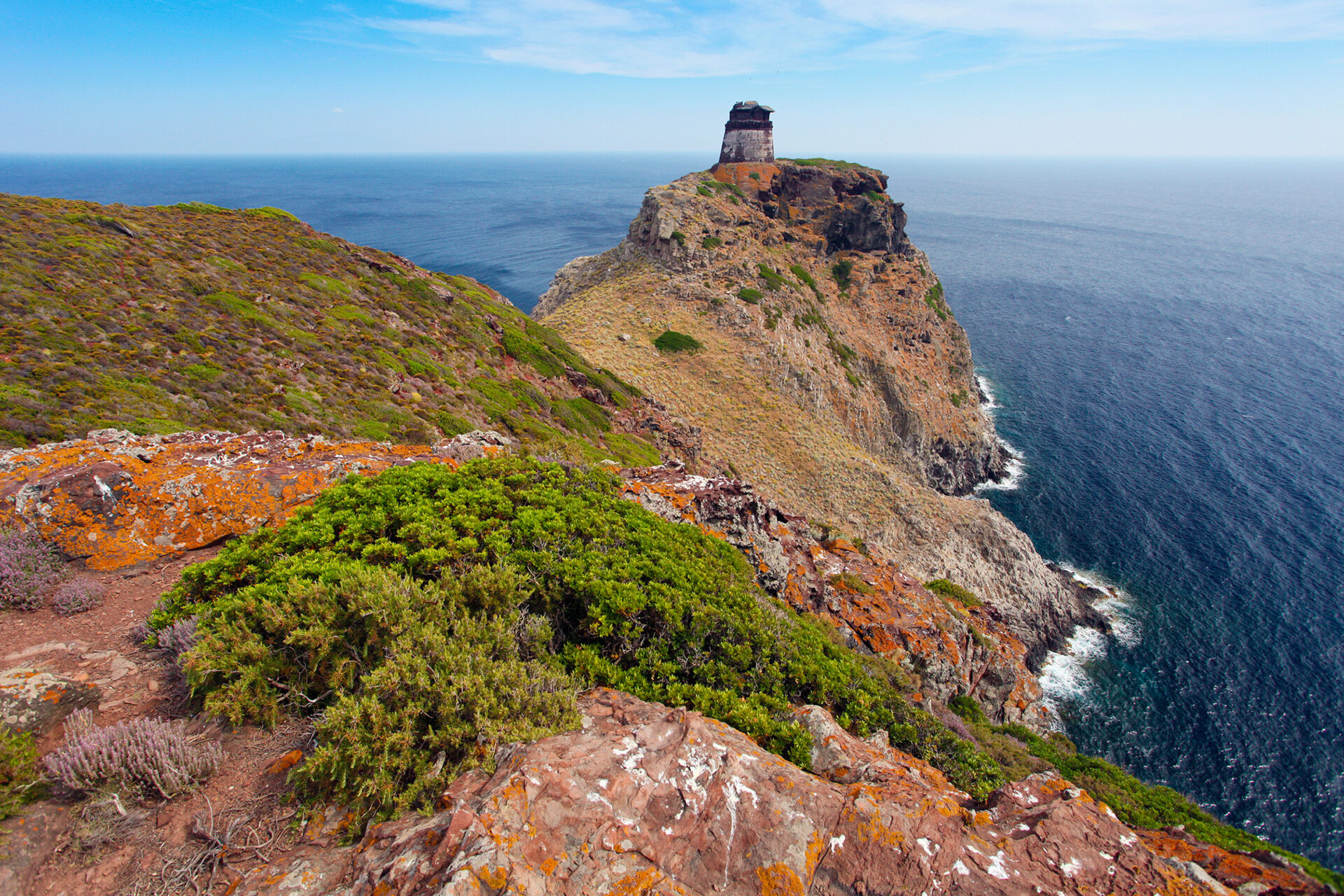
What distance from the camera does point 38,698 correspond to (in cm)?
602

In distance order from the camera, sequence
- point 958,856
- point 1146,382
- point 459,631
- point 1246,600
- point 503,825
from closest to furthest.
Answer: point 503,825 < point 958,856 < point 459,631 < point 1246,600 < point 1146,382

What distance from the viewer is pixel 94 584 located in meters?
8.75

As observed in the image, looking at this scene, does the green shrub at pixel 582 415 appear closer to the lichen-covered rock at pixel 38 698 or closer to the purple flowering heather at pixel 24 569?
the purple flowering heather at pixel 24 569

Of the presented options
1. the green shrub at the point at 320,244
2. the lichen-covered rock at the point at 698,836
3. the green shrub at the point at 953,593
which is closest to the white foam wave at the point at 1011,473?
the green shrub at the point at 953,593

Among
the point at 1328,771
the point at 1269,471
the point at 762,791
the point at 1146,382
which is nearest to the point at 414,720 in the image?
the point at 762,791

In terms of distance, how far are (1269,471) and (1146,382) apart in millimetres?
24509

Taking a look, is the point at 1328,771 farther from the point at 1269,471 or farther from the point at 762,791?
the point at 762,791

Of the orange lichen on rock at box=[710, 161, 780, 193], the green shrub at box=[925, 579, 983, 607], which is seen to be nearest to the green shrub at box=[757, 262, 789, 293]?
the orange lichen on rock at box=[710, 161, 780, 193]

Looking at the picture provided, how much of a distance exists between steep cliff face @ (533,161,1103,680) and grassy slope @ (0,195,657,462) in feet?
41.0

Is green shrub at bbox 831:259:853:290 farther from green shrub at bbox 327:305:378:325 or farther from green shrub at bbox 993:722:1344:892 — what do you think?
green shrub at bbox 993:722:1344:892

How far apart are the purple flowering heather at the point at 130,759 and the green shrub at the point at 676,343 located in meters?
41.7

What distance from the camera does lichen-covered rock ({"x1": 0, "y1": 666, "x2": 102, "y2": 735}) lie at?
575 cm

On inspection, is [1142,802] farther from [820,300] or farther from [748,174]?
[748,174]

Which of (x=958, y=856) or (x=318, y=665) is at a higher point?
(x=318, y=665)
